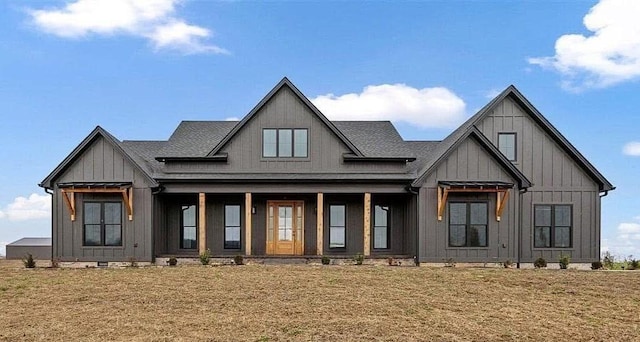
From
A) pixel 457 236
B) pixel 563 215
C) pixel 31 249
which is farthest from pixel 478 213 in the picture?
pixel 31 249

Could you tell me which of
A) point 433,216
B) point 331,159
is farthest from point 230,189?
point 433,216

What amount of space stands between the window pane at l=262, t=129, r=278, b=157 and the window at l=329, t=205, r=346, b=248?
3280 mm

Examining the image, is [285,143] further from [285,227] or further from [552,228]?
[552,228]

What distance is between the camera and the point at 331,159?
20406 millimetres

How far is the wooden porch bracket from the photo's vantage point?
19.1 metres

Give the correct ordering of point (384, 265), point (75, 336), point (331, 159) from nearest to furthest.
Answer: point (75, 336)
point (384, 265)
point (331, 159)

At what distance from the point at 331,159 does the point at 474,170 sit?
5418 mm

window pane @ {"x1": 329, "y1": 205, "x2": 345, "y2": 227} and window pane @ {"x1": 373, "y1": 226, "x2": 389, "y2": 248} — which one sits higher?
window pane @ {"x1": 329, "y1": 205, "x2": 345, "y2": 227}

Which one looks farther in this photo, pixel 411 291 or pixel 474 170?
pixel 474 170

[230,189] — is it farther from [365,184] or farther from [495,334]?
[495,334]

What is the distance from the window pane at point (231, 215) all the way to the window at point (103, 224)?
13.3ft

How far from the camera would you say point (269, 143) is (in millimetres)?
20562

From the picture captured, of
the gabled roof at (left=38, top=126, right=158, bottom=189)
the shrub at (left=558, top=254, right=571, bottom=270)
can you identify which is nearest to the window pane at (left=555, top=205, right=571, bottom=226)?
the shrub at (left=558, top=254, right=571, bottom=270)

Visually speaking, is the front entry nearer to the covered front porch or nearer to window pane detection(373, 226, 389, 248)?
the covered front porch
